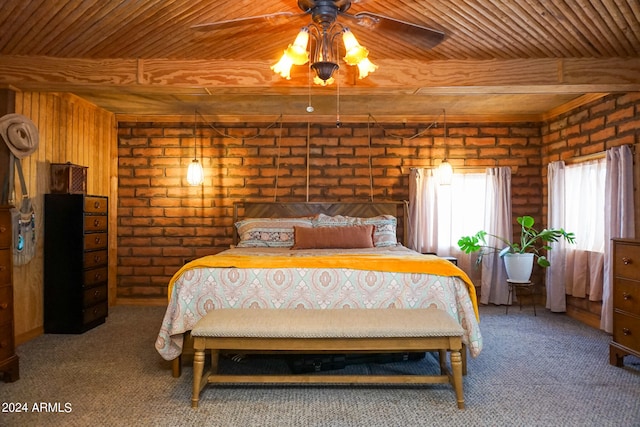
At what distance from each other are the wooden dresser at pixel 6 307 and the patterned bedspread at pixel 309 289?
1036mm

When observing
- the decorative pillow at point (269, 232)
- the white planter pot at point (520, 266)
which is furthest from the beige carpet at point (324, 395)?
the decorative pillow at point (269, 232)

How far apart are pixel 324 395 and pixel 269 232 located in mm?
2314

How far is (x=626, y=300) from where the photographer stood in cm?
328

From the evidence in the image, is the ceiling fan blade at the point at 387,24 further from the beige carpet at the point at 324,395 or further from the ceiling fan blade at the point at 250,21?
the beige carpet at the point at 324,395

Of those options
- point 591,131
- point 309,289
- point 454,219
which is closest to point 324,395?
point 309,289

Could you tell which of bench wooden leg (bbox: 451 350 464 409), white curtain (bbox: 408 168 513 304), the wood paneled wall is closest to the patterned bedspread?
bench wooden leg (bbox: 451 350 464 409)

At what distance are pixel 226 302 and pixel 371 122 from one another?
3.33 meters

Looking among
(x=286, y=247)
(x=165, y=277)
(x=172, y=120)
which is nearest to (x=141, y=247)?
(x=165, y=277)

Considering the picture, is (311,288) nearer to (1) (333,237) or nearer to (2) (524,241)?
(1) (333,237)

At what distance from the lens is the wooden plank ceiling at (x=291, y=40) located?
3.12m

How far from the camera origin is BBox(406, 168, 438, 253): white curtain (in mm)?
5539

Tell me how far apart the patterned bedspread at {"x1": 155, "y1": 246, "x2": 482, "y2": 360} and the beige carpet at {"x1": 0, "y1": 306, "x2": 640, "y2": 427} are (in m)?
0.50

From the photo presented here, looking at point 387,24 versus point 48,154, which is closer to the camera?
point 387,24

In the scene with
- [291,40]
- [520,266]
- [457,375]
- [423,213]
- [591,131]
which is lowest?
[457,375]
